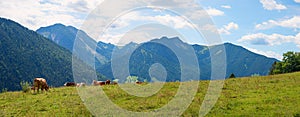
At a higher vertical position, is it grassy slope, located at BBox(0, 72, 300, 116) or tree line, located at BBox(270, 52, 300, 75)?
tree line, located at BBox(270, 52, 300, 75)

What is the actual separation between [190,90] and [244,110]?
312 inches

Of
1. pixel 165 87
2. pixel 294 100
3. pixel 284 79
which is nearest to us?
pixel 294 100

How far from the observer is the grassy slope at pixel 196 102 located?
836 inches

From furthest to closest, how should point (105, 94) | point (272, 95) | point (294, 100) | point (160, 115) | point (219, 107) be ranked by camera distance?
1. point (105, 94)
2. point (272, 95)
3. point (294, 100)
4. point (219, 107)
5. point (160, 115)

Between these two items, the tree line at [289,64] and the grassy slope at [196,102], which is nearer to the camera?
the grassy slope at [196,102]

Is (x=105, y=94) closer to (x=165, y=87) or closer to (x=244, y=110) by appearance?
(x=165, y=87)

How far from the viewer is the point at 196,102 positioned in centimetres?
2373

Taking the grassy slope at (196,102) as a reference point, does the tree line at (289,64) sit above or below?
above

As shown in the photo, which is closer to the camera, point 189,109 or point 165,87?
point 189,109

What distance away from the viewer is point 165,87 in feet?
103

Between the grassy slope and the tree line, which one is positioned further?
the tree line

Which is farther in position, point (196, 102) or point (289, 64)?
point (289, 64)

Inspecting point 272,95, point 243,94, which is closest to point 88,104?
point 243,94

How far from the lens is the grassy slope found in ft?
69.7
